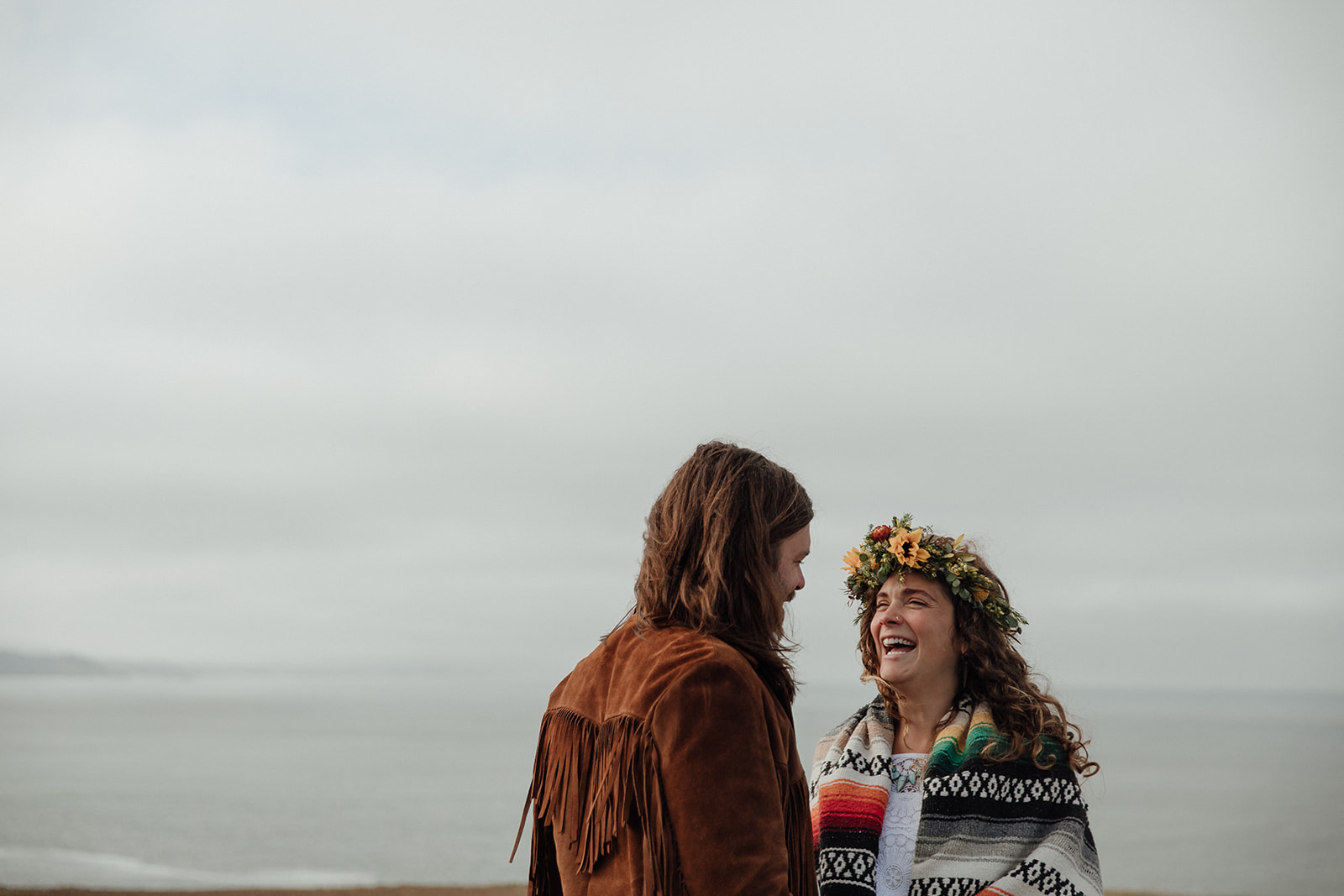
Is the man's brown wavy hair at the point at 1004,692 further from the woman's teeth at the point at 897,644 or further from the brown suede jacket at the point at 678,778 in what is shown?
the brown suede jacket at the point at 678,778

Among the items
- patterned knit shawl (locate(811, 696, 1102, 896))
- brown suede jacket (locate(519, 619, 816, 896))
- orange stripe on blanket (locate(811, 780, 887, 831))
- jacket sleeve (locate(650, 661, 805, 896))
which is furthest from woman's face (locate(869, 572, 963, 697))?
jacket sleeve (locate(650, 661, 805, 896))

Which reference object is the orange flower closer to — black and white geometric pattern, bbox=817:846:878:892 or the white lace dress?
the white lace dress

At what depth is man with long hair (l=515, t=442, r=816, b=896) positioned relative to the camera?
1840mm

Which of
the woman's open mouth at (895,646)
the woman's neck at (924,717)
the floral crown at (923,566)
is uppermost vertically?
the floral crown at (923,566)

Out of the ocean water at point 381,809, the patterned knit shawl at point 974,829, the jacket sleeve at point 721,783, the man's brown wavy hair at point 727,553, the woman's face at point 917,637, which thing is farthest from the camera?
the ocean water at point 381,809

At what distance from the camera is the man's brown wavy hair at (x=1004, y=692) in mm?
2758

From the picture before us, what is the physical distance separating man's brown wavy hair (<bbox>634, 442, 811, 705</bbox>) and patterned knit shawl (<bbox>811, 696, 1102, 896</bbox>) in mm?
853

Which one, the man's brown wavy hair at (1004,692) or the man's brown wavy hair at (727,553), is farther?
the man's brown wavy hair at (1004,692)

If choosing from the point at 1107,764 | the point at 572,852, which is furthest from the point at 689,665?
the point at 1107,764

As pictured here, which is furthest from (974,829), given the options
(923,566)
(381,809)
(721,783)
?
(381,809)

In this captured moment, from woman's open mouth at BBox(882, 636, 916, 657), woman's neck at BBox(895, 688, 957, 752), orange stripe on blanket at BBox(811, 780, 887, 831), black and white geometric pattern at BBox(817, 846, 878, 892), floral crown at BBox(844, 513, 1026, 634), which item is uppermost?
floral crown at BBox(844, 513, 1026, 634)

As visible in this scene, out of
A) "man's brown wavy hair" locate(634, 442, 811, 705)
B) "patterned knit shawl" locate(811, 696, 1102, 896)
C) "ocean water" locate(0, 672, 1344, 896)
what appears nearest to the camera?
"man's brown wavy hair" locate(634, 442, 811, 705)

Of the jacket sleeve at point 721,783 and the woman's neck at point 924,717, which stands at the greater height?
the woman's neck at point 924,717

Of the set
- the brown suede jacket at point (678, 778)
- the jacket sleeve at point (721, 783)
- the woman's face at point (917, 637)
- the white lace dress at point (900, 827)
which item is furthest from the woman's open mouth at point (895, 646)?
the jacket sleeve at point (721, 783)
